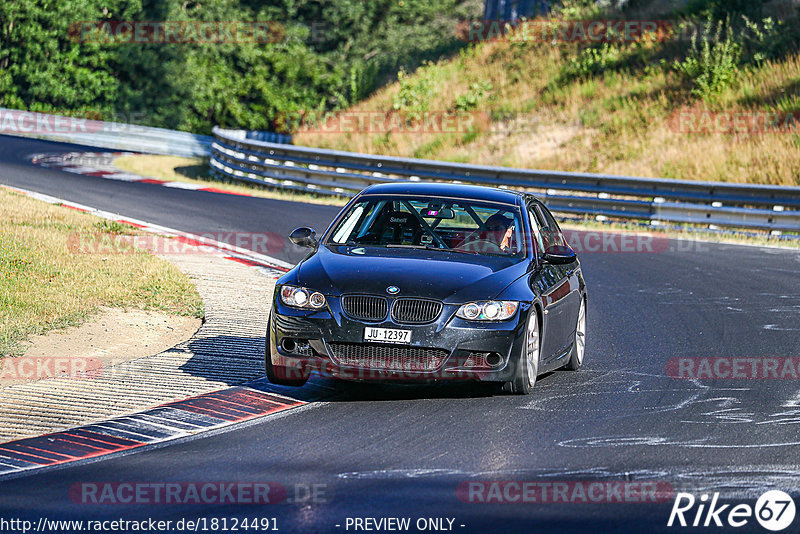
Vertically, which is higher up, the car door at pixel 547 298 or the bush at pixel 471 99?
the bush at pixel 471 99

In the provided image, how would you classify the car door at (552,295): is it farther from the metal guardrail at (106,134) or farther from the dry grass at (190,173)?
the metal guardrail at (106,134)

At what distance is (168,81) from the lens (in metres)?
58.5

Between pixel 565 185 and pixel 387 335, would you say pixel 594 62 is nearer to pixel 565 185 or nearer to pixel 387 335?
pixel 565 185

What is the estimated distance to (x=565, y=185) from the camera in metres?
25.2

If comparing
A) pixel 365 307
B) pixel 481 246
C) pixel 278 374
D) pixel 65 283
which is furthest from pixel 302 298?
pixel 65 283

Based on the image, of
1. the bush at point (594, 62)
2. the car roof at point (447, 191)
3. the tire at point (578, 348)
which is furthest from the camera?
the bush at point (594, 62)

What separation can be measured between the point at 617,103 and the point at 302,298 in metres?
25.8

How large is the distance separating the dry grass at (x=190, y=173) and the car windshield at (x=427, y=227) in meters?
16.1

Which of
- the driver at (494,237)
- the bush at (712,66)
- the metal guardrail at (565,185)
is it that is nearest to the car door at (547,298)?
the driver at (494,237)

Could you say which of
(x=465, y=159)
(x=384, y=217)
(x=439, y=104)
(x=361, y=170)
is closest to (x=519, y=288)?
(x=384, y=217)

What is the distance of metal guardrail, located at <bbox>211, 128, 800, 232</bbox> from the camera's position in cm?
2303

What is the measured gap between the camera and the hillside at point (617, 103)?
1147 inches

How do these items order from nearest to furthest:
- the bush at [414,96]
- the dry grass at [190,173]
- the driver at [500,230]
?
the driver at [500,230]
the dry grass at [190,173]
the bush at [414,96]

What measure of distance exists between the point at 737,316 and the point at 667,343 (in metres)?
2.10
